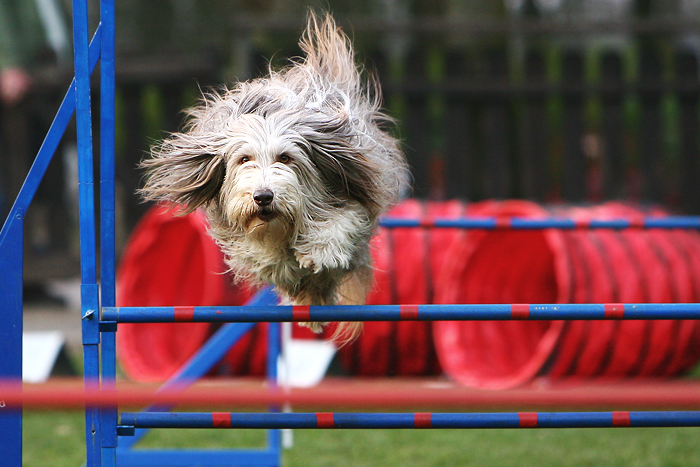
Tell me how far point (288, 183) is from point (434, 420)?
2.97ft

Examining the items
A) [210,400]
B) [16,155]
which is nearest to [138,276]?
[16,155]

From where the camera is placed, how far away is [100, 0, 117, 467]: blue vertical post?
235 cm

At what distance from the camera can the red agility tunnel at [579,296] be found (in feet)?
16.6

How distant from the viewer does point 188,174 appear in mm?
2711

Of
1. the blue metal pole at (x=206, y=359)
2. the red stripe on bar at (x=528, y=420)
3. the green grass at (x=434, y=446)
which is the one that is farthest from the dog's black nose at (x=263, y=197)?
the green grass at (x=434, y=446)

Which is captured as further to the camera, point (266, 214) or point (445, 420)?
point (266, 214)

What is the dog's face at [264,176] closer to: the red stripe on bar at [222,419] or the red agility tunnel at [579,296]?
the red stripe on bar at [222,419]

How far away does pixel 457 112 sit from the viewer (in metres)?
7.91

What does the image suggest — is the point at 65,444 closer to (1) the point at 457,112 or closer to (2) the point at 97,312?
(2) the point at 97,312

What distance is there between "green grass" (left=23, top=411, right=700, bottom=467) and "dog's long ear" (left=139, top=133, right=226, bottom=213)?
200 centimetres

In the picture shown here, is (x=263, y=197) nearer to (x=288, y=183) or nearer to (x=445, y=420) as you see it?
(x=288, y=183)

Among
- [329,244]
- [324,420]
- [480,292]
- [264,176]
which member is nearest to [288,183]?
[264,176]

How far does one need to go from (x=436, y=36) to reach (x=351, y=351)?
3935mm

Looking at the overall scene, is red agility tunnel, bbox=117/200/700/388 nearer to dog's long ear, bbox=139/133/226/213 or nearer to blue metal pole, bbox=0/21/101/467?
dog's long ear, bbox=139/133/226/213
